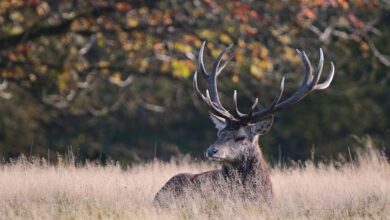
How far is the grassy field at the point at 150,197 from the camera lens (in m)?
8.58

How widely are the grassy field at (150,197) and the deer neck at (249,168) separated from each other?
27 centimetres

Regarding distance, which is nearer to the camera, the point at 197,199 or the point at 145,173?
the point at 197,199

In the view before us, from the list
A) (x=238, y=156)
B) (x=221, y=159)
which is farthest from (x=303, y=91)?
(x=221, y=159)

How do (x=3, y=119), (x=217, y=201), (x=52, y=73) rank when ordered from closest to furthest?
(x=217, y=201) < (x=52, y=73) < (x=3, y=119)

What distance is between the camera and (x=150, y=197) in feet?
31.8

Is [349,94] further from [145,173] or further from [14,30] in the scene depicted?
[145,173]

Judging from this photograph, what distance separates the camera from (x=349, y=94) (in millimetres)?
23281

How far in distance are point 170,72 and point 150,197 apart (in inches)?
281

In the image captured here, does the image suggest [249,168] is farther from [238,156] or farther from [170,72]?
[170,72]

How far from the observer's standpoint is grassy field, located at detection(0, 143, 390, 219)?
8.58m

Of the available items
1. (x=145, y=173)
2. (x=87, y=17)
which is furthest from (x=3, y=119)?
(x=145, y=173)

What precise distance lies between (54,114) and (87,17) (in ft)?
33.6

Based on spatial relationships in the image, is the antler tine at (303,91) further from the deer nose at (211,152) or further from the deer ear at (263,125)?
the deer nose at (211,152)

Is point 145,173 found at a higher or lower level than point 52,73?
lower
